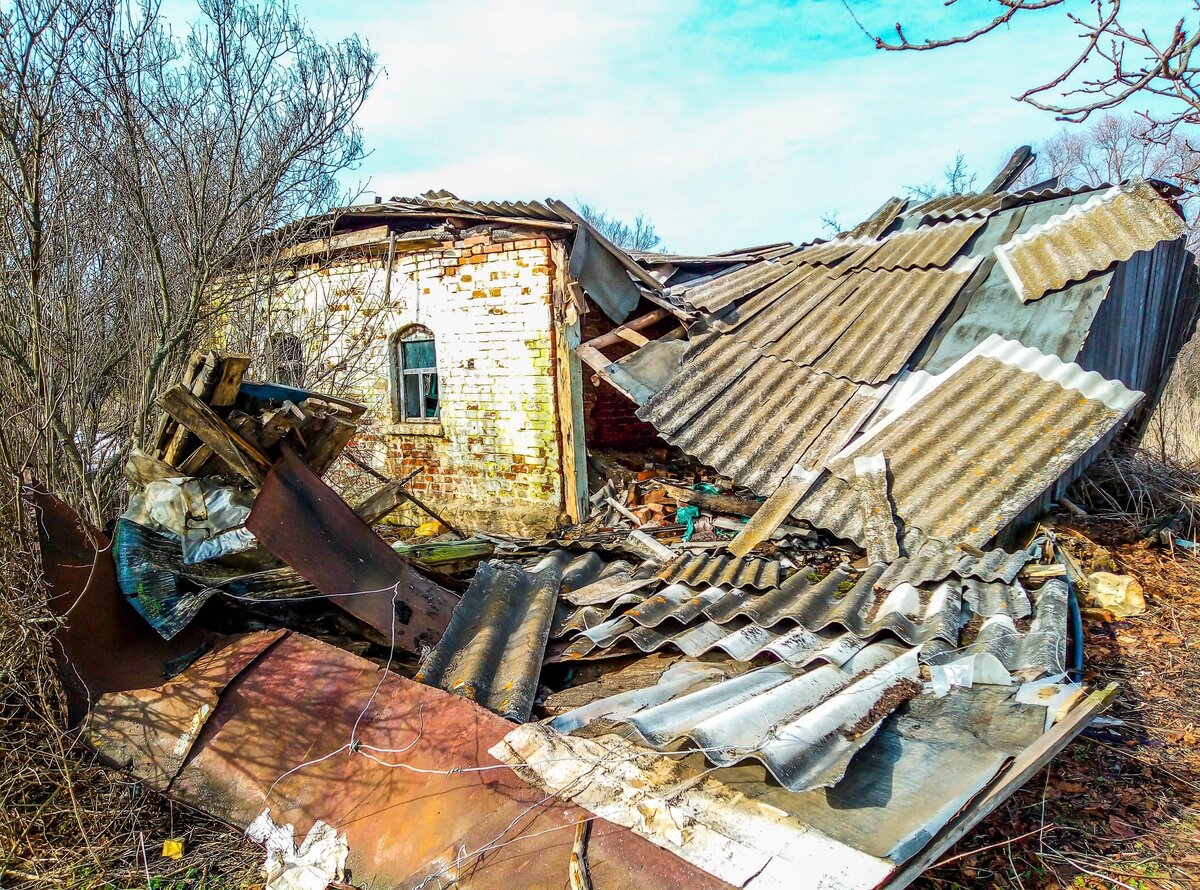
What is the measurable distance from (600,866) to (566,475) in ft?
18.7

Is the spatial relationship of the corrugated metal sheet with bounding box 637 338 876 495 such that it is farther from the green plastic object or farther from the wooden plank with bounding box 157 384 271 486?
the wooden plank with bounding box 157 384 271 486

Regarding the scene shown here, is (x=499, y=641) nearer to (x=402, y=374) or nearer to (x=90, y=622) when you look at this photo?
(x=90, y=622)

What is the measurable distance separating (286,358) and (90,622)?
6.15 meters

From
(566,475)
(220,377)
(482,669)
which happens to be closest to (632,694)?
(482,669)

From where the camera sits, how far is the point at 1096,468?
6.29 metres

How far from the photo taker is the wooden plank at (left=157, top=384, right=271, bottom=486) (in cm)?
346

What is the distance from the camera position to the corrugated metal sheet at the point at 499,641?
327cm

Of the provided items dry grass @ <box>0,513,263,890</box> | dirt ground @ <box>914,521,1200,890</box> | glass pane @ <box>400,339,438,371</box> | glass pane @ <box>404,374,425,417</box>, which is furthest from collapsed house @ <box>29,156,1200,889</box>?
glass pane @ <box>404,374,425,417</box>

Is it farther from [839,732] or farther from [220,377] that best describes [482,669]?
[220,377]

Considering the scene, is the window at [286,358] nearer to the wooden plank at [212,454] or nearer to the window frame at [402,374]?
the window frame at [402,374]

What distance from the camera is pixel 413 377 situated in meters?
9.25

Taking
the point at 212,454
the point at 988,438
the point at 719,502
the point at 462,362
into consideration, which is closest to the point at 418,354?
the point at 462,362

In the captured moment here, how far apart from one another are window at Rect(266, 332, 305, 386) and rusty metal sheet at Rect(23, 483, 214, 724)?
513 cm

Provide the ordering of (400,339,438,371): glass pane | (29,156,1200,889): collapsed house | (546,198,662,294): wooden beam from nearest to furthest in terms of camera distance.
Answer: (29,156,1200,889): collapsed house < (546,198,662,294): wooden beam < (400,339,438,371): glass pane
